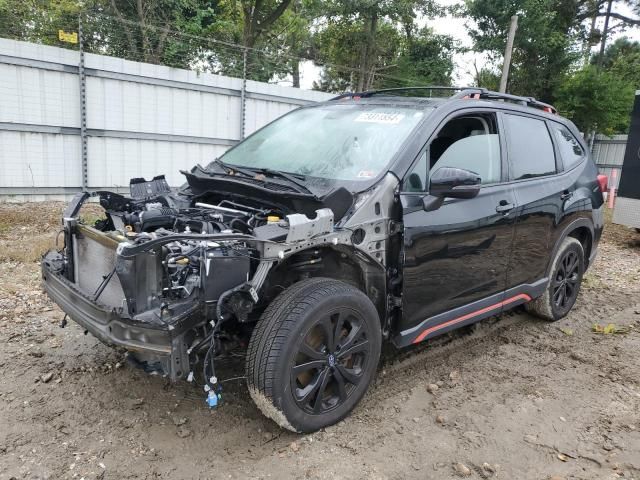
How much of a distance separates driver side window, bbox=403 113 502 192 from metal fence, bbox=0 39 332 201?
6.91 m

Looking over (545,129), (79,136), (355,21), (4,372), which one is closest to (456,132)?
(545,129)

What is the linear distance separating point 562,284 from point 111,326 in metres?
4.00

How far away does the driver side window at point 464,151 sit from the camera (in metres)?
3.35

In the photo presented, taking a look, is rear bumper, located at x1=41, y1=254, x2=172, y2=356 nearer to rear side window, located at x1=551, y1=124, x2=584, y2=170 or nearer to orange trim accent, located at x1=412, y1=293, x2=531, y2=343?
orange trim accent, located at x1=412, y1=293, x2=531, y2=343

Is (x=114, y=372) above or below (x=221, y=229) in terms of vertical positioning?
below

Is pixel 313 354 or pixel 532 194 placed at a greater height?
pixel 532 194

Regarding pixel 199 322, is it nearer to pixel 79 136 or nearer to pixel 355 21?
pixel 79 136

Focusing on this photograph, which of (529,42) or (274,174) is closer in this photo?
(274,174)

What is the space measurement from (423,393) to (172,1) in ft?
41.3

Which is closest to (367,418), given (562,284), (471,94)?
(471,94)

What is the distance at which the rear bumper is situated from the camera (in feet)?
8.08

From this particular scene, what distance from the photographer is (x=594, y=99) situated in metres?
18.0

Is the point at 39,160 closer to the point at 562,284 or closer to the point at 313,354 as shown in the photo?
the point at 313,354

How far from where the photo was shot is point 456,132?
3725 mm
